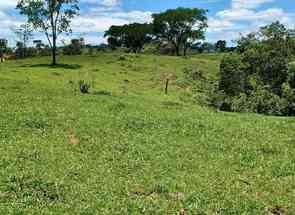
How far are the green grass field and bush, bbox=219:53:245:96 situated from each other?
12.8 m

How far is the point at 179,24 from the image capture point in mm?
91500

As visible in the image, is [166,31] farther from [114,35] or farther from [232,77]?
[232,77]

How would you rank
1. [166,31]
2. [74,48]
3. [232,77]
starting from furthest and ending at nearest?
1. [166,31]
2. [74,48]
3. [232,77]

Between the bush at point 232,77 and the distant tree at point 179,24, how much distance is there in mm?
55196

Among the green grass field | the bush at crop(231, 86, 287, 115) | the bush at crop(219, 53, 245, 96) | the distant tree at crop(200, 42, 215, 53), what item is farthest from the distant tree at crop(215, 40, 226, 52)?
the green grass field

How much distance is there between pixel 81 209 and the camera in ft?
32.8

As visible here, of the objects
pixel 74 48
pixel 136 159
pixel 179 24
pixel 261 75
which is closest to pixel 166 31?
pixel 179 24

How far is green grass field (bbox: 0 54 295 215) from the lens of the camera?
10703mm

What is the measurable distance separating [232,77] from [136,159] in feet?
76.5

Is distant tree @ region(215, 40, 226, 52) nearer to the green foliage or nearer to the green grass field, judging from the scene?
the green foliage

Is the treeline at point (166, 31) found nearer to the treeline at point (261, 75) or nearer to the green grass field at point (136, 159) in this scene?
the treeline at point (261, 75)

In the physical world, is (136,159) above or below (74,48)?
below

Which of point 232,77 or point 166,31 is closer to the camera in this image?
point 232,77

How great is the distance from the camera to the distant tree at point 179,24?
90750 mm
